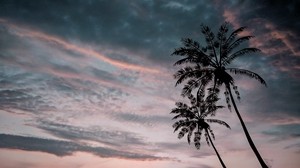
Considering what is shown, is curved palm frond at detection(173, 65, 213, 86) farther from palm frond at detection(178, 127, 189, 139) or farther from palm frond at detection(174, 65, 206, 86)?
palm frond at detection(178, 127, 189, 139)

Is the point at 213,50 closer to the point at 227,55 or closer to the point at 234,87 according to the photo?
the point at 227,55

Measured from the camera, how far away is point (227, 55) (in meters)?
25.8

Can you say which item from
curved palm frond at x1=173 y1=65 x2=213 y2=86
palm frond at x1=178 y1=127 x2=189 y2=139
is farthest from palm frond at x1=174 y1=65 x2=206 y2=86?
palm frond at x1=178 y1=127 x2=189 y2=139

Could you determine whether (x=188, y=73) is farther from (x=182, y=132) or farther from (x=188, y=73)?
(x=182, y=132)

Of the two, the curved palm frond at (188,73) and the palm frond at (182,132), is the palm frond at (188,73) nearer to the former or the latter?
the curved palm frond at (188,73)

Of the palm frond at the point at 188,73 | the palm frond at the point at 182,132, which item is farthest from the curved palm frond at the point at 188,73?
the palm frond at the point at 182,132

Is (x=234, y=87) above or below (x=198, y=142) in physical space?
above

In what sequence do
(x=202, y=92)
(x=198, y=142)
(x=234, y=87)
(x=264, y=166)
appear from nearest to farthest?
(x=264, y=166) → (x=234, y=87) → (x=202, y=92) → (x=198, y=142)

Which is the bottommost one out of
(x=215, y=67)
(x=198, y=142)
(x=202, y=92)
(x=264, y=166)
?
(x=264, y=166)

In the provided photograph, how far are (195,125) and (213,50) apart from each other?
14.1 meters

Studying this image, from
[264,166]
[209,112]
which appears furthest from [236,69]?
[209,112]

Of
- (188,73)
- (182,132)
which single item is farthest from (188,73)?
(182,132)

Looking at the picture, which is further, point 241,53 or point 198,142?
point 198,142

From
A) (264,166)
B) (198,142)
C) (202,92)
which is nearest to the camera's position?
(264,166)
